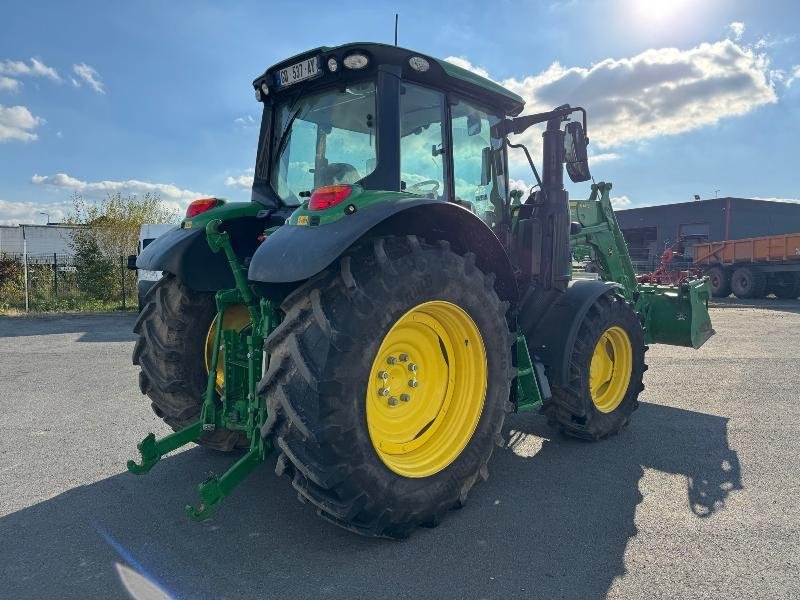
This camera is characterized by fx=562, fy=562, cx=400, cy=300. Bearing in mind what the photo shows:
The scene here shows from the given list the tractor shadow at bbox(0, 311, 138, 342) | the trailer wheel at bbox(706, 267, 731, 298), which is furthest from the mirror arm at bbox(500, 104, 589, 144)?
Answer: the trailer wheel at bbox(706, 267, 731, 298)

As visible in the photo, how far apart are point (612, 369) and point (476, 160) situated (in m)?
2.13

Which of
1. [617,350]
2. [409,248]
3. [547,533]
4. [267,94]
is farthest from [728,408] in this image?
[267,94]

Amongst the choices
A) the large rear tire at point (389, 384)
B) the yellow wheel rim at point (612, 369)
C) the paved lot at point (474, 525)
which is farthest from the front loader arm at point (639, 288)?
the large rear tire at point (389, 384)

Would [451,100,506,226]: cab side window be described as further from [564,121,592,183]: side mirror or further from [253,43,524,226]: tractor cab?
[564,121,592,183]: side mirror

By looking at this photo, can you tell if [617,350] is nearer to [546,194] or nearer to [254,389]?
[546,194]

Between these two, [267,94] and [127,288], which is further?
[127,288]

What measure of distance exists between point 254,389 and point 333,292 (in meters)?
0.77

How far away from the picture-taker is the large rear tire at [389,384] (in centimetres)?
247

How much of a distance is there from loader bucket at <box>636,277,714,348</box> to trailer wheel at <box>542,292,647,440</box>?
1.58m

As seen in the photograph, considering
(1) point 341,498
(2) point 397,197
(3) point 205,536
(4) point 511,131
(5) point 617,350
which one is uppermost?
(4) point 511,131

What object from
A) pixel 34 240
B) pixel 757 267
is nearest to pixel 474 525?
pixel 757 267

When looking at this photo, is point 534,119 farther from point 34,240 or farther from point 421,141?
point 34,240

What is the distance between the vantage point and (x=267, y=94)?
12.7 feet

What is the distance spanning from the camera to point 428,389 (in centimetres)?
323
